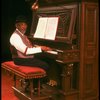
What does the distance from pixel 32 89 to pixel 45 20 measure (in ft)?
4.29

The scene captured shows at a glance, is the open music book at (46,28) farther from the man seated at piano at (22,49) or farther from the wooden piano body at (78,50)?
the man seated at piano at (22,49)

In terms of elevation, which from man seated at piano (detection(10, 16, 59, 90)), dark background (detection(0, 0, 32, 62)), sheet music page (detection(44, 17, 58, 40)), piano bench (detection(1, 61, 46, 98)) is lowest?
piano bench (detection(1, 61, 46, 98))

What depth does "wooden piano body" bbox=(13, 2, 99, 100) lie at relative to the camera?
12.5ft

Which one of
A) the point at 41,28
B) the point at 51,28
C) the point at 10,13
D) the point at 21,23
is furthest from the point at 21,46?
the point at 10,13

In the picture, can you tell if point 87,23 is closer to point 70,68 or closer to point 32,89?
point 70,68

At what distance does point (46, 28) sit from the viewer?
440 centimetres

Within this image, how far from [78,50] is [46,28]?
83 cm

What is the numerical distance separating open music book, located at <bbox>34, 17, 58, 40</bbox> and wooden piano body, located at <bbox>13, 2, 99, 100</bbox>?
100 millimetres

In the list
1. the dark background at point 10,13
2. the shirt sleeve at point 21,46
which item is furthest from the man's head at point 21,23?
the dark background at point 10,13

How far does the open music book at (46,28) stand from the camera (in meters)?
4.21

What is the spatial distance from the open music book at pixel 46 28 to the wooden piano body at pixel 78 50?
10cm

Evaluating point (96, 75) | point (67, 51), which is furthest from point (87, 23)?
point (96, 75)

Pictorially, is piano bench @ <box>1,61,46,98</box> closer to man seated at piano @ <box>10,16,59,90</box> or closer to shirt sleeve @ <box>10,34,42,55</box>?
man seated at piano @ <box>10,16,59,90</box>

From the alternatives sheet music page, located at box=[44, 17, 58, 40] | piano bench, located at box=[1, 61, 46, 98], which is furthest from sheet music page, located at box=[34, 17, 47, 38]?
piano bench, located at box=[1, 61, 46, 98]
